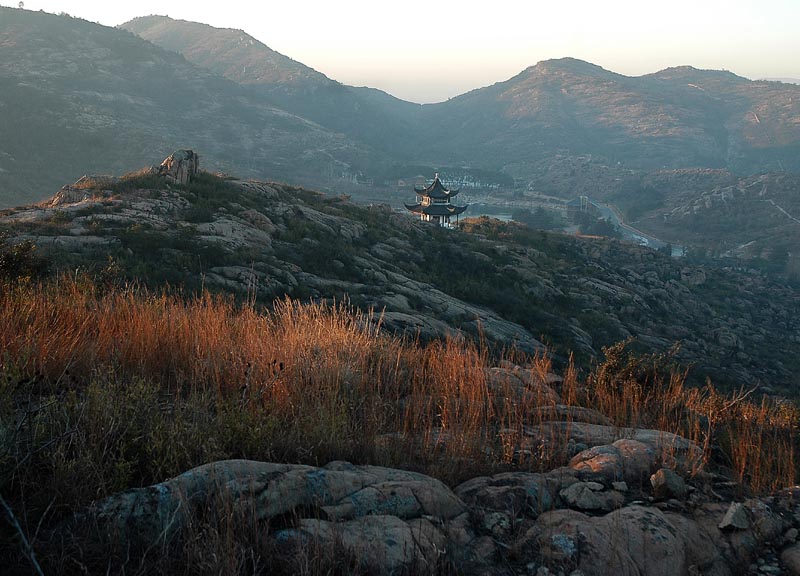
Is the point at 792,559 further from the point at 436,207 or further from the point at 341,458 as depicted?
the point at 436,207

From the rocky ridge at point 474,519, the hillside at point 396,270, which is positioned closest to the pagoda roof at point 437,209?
the hillside at point 396,270

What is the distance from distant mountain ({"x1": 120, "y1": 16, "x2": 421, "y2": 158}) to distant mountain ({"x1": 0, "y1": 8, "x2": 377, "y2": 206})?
2439cm

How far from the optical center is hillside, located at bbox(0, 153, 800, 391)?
12883mm

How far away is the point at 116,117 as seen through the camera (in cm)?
7525

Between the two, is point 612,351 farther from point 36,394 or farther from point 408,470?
point 36,394

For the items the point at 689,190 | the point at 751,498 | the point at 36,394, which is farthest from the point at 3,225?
the point at 689,190

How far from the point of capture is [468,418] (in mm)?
3596

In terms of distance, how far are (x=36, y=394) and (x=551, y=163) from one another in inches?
5808

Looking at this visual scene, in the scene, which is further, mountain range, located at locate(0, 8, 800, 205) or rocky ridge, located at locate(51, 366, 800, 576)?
mountain range, located at locate(0, 8, 800, 205)

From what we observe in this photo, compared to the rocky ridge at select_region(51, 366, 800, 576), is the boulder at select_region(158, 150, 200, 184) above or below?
above

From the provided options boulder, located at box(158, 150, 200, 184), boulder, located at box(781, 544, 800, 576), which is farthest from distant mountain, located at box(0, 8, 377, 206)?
boulder, located at box(781, 544, 800, 576)

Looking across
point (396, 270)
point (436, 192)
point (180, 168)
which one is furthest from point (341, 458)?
point (436, 192)

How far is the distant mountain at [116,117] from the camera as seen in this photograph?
5734 centimetres

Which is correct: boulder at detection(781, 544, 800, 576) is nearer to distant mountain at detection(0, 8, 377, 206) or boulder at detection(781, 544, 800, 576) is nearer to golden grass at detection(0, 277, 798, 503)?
golden grass at detection(0, 277, 798, 503)
